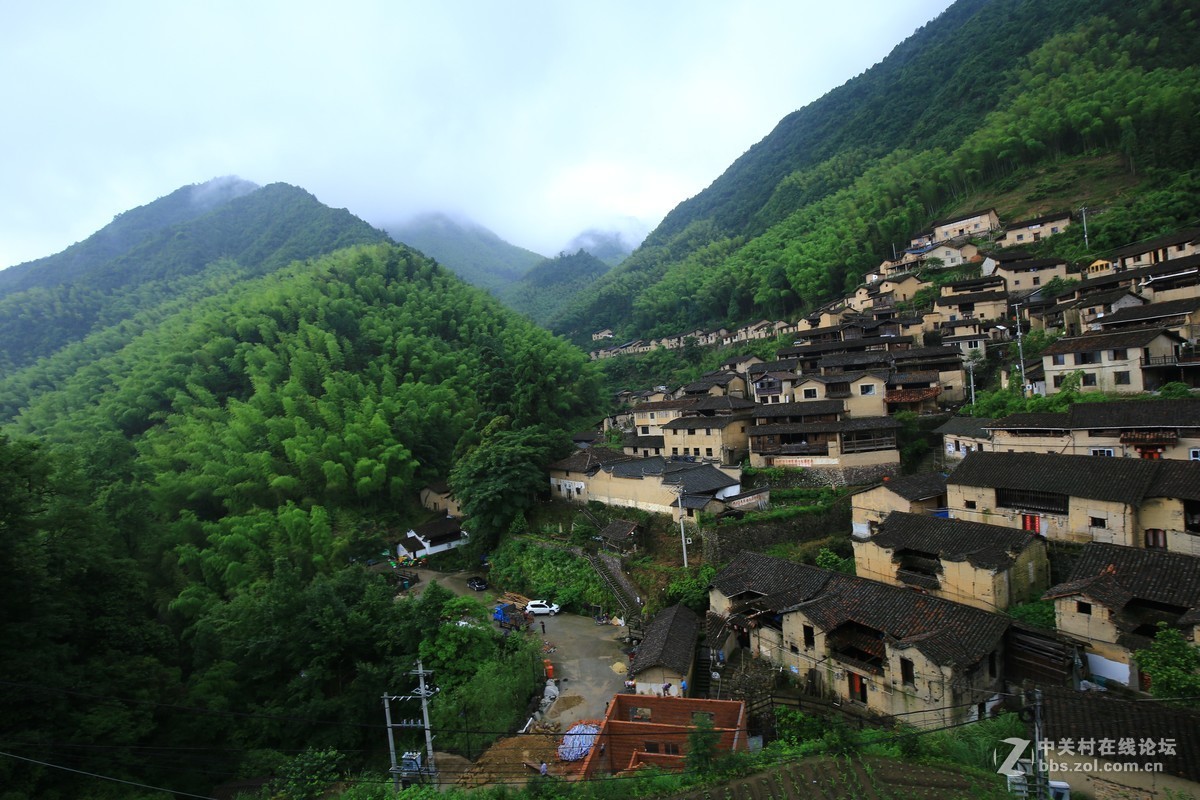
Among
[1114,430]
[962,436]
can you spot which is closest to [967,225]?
[962,436]

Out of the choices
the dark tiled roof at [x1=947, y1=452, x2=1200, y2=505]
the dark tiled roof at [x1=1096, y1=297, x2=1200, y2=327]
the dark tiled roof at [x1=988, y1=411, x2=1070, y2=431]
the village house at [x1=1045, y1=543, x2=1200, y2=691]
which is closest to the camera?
the village house at [x1=1045, y1=543, x2=1200, y2=691]

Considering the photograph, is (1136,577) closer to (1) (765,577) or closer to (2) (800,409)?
(1) (765,577)

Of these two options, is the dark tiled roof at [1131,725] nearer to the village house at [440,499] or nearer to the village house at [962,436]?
the village house at [962,436]

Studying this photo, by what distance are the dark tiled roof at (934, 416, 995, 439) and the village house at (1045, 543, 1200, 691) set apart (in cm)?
708

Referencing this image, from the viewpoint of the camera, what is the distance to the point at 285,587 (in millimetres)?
12766

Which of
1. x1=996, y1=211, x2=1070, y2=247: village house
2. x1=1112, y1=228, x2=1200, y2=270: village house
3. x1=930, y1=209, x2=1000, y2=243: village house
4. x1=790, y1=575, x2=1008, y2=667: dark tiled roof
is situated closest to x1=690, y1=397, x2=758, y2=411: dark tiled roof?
x1=790, y1=575, x2=1008, y2=667: dark tiled roof

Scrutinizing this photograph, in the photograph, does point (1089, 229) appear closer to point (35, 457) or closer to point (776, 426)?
point (776, 426)

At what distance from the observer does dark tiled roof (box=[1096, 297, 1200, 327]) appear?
1688 centimetres

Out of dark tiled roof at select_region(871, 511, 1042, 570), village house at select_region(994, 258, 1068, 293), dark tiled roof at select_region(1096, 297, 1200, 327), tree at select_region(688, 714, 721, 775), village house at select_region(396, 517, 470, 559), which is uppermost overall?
village house at select_region(994, 258, 1068, 293)

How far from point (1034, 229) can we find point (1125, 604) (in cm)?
3303

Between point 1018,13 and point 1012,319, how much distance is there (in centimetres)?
6598

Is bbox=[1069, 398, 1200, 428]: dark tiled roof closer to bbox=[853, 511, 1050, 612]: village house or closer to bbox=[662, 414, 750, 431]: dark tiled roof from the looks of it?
bbox=[853, 511, 1050, 612]: village house

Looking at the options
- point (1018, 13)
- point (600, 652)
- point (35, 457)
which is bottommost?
point (600, 652)

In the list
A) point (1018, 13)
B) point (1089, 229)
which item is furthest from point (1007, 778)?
point (1018, 13)
